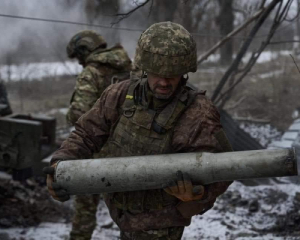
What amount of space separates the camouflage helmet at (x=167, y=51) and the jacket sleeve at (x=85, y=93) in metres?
1.63

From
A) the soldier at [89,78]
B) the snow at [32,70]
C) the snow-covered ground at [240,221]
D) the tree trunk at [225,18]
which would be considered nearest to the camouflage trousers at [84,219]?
Answer: the soldier at [89,78]

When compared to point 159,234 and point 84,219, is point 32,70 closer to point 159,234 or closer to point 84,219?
point 84,219

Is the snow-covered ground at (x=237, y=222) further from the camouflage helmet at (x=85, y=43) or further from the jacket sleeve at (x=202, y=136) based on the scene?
the jacket sleeve at (x=202, y=136)

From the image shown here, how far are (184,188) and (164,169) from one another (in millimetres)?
134

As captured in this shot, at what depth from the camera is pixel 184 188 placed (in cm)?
230

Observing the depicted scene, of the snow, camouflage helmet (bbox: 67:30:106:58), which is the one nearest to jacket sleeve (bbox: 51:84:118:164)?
camouflage helmet (bbox: 67:30:106:58)

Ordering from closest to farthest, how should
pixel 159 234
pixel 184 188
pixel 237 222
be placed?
1. pixel 184 188
2. pixel 159 234
3. pixel 237 222

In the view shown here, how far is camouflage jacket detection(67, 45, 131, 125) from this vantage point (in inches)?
163

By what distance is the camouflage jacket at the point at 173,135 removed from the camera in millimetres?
2486

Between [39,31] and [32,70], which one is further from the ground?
[39,31]

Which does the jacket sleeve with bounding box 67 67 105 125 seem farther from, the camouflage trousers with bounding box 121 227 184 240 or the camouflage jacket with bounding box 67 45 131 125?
the camouflage trousers with bounding box 121 227 184 240

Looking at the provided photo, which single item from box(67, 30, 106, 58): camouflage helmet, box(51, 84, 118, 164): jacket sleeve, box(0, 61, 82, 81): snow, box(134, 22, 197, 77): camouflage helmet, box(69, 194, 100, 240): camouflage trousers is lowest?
box(0, 61, 82, 81): snow

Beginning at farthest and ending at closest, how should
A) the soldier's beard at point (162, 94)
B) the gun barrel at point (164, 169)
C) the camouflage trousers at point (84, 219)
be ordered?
the camouflage trousers at point (84, 219), the soldier's beard at point (162, 94), the gun barrel at point (164, 169)

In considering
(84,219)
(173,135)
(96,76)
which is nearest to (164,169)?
(173,135)
